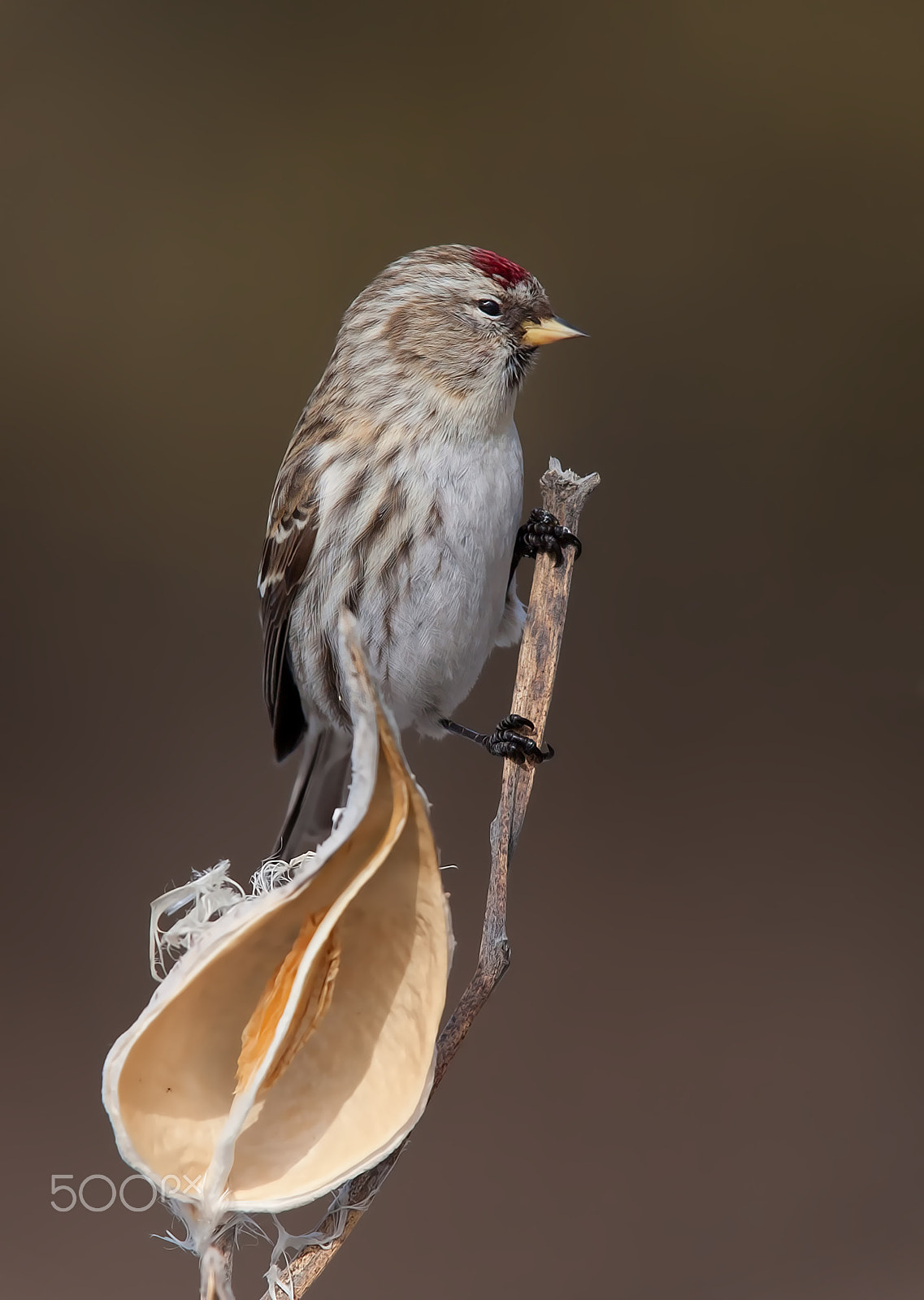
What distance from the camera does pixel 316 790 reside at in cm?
115

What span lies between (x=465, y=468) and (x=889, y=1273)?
1.21 metres

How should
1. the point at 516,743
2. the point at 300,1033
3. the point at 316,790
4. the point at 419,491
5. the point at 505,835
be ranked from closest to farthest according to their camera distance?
the point at 300,1033 → the point at 505,835 → the point at 516,743 → the point at 419,491 → the point at 316,790

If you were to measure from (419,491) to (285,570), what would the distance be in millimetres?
214

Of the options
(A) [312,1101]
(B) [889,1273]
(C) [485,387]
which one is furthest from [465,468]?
(B) [889,1273]

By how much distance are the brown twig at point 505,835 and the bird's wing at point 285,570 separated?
0.28 meters

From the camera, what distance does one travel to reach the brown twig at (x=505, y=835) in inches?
18.0

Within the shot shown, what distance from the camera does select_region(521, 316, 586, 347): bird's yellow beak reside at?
40.5 inches

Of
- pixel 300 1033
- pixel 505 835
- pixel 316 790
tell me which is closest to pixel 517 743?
pixel 505 835

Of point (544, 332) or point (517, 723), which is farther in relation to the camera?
point (544, 332)

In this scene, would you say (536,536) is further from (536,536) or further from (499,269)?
(499,269)

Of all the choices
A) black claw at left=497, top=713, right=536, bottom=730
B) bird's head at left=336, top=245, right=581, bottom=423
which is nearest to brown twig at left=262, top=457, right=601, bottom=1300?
black claw at left=497, top=713, right=536, bottom=730

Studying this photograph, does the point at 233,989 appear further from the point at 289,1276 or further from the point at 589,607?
the point at 589,607

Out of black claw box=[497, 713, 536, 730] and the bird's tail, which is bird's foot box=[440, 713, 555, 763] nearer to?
black claw box=[497, 713, 536, 730]

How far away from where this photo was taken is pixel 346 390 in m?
1.11
